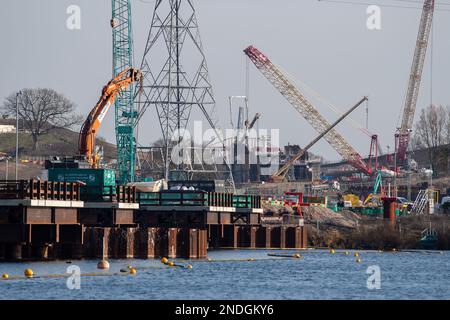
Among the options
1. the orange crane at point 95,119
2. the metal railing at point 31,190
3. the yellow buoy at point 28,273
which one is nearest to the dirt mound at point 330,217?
the orange crane at point 95,119

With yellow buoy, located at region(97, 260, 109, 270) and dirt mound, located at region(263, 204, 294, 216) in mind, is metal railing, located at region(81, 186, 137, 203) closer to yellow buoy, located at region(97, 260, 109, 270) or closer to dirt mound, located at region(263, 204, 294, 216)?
yellow buoy, located at region(97, 260, 109, 270)

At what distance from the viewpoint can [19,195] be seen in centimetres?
7694

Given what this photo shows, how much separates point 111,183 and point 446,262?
2406 cm

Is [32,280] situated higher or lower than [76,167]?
lower

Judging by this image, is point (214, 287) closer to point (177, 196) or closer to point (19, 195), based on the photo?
point (19, 195)

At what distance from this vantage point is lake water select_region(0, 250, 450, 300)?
61.2 m

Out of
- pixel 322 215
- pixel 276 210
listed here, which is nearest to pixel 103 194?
pixel 322 215

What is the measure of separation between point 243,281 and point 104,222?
19892 mm

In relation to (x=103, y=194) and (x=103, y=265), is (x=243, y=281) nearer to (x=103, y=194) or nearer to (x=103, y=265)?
(x=103, y=265)

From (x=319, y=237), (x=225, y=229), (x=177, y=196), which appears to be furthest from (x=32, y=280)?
(x=319, y=237)

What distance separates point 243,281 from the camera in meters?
70.0

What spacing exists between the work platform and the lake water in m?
1.96

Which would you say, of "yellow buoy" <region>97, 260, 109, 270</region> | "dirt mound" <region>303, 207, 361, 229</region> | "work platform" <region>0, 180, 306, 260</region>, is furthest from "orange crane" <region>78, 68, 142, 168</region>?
"dirt mound" <region>303, 207, 361, 229</region>
